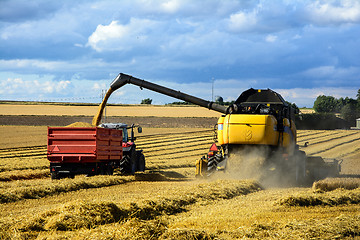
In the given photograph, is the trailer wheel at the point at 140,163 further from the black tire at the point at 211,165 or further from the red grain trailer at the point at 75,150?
the black tire at the point at 211,165

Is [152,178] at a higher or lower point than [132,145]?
lower

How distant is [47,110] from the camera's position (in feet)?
216

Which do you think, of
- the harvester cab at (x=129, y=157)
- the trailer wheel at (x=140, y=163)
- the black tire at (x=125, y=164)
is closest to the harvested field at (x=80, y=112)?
the trailer wheel at (x=140, y=163)

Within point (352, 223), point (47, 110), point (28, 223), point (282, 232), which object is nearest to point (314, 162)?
point (352, 223)

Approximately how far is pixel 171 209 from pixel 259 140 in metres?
6.45

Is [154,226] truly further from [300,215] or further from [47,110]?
[47,110]

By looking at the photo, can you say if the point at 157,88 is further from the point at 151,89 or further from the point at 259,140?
the point at 259,140

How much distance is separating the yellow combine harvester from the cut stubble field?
83 centimetres

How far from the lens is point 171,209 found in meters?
10.6

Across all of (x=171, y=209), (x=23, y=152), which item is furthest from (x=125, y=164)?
(x=23, y=152)

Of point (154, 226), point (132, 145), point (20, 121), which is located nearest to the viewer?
point (154, 226)

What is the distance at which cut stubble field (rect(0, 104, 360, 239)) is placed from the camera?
782cm

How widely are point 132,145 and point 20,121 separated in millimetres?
36385

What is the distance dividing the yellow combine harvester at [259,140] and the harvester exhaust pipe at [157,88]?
248 centimetres
